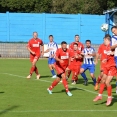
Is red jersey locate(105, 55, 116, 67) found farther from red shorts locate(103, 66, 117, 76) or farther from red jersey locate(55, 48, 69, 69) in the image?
red jersey locate(55, 48, 69, 69)

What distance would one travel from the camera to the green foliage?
5003 centimetres

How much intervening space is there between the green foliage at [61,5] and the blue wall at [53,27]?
1003 cm

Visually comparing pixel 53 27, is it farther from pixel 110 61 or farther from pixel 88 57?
pixel 110 61

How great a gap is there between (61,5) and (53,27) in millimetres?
11574

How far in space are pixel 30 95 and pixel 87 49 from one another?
4.05 meters

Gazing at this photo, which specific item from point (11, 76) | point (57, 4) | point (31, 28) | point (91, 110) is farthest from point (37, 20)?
point (91, 110)

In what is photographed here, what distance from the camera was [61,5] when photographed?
51.1 meters

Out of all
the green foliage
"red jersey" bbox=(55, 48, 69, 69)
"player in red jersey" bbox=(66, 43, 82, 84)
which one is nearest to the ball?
the green foliage

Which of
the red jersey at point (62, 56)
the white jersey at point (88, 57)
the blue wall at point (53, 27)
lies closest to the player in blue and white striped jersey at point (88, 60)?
the white jersey at point (88, 57)

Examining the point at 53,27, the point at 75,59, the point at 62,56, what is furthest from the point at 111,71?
the point at 53,27

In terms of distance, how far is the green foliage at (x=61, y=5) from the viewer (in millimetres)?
50031

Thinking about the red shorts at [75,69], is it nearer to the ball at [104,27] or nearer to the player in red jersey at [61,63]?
the player in red jersey at [61,63]

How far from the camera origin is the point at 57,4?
51.3m

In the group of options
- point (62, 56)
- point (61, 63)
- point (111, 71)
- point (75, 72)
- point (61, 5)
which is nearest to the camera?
point (111, 71)
